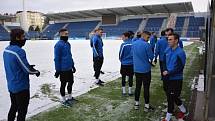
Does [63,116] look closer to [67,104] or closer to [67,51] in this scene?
[67,104]

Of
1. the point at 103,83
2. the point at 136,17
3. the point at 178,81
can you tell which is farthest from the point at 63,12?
the point at 178,81

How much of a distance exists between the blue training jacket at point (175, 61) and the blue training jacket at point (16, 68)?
7.65ft

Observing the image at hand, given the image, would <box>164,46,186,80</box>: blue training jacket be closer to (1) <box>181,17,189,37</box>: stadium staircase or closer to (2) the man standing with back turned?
(2) the man standing with back turned

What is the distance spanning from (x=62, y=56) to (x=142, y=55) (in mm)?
1797

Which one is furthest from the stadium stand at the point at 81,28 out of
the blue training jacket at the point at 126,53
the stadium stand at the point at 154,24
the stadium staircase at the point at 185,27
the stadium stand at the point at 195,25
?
the blue training jacket at the point at 126,53

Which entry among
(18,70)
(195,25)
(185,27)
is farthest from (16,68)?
(185,27)

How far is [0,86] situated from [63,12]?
59.6m

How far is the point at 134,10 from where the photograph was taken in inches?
2279

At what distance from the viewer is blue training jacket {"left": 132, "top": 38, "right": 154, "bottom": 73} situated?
6180 mm

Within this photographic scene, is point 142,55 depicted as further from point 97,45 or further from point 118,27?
point 118,27

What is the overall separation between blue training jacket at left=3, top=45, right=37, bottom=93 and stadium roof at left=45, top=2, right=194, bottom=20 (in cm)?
4700

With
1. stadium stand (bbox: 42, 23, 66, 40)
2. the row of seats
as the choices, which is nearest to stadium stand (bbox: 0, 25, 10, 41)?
the row of seats

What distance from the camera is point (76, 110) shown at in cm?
642

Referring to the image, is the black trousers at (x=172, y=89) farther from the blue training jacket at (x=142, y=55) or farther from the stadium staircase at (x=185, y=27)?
the stadium staircase at (x=185, y=27)
